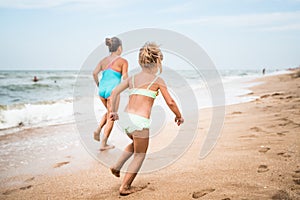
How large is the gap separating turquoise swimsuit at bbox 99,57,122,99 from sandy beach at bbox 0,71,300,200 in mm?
1072

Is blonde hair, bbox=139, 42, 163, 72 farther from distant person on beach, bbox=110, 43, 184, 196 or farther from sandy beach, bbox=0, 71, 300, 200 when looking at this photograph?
sandy beach, bbox=0, 71, 300, 200

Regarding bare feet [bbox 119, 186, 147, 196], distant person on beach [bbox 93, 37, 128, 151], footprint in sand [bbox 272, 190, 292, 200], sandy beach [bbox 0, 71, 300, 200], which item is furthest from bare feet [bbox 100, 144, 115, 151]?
footprint in sand [bbox 272, 190, 292, 200]

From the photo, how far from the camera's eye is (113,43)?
432 centimetres

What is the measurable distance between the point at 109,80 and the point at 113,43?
0.60m

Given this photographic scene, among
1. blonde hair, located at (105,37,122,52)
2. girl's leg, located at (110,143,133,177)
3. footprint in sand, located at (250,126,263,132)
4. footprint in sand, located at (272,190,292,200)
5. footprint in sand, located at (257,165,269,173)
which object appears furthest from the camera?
footprint in sand, located at (250,126,263,132)

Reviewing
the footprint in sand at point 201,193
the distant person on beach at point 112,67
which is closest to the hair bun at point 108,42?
the distant person on beach at point 112,67

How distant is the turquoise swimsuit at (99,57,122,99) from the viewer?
4.36 meters

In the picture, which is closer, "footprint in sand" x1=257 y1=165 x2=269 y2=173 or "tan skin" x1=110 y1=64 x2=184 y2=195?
"tan skin" x1=110 y1=64 x2=184 y2=195

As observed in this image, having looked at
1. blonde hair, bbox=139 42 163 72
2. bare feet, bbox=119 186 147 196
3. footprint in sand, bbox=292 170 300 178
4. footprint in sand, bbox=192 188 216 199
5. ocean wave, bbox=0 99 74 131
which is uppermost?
blonde hair, bbox=139 42 163 72

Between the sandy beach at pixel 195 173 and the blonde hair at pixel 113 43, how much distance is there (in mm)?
1744

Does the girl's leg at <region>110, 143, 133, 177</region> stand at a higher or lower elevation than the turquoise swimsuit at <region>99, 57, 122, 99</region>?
lower

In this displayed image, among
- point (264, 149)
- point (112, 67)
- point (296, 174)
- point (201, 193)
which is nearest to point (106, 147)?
point (112, 67)

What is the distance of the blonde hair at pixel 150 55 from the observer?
2676 millimetres

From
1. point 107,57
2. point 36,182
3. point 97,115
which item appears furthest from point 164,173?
point 97,115
